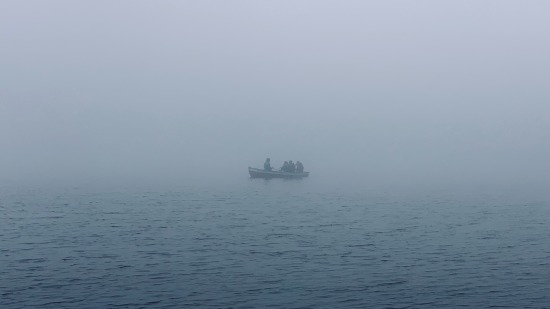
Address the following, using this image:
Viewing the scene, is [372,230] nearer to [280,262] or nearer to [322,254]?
[322,254]

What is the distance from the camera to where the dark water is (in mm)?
39719

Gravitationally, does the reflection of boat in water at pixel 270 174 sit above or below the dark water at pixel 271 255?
above

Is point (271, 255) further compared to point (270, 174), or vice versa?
point (270, 174)

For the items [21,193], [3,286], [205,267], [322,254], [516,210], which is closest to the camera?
[3,286]

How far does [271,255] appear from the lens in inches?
2048

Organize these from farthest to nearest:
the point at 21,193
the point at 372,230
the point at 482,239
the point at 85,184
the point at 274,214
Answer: the point at 85,184, the point at 21,193, the point at 274,214, the point at 372,230, the point at 482,239

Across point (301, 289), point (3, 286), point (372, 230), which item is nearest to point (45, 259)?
point (3, 286)

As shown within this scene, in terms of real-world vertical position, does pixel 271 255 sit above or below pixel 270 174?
below

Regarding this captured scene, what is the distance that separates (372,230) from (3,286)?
37.7m

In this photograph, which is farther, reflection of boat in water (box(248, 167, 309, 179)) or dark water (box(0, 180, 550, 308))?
reflection of boat in water (box(248, 167, 309, 179))

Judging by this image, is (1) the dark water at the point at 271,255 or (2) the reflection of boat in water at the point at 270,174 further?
(2) the reflection of boat in water at the point at 270,174

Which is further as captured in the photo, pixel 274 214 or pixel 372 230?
pixel 274 214

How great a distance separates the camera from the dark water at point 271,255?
39.7 metres

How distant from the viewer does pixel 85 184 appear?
428 ft
